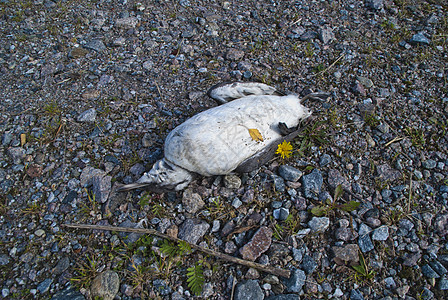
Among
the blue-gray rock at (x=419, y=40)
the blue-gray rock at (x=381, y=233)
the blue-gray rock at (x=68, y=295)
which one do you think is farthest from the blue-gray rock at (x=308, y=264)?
the blue-gray rock at (x=419, y=40)

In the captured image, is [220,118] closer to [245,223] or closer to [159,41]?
[245,223]

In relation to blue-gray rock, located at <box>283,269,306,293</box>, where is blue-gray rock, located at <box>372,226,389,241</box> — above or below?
above

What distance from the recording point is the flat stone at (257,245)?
318cm

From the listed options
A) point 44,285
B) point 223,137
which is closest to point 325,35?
point 223,137

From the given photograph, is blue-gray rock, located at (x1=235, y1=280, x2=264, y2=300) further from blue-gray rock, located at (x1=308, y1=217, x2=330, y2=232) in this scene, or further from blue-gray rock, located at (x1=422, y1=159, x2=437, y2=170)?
blue-gray rock, located at (x1=422, y1=159, x2=437, y2=170)

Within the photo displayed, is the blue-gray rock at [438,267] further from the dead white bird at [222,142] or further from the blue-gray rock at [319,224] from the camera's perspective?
the dead white bird at [222,142]

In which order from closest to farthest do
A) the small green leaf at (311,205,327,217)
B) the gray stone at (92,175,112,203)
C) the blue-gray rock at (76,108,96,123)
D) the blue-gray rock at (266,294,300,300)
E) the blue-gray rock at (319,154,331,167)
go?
the blue-gray rock at (266,294,300,300) → the small green leaf at (311,205,327,217) → the gray stone at (92,175,112,203) → the blue-gray rock at (319,154,331,167) → the blue-gray rock at (76,108,96,123)

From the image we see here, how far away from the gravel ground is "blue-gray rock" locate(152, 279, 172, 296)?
0.04 ft

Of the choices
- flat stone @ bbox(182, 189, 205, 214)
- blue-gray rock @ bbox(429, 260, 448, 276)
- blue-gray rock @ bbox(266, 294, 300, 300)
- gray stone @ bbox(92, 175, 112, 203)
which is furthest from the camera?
gray stone @ bbox(92, 175, 112, 203)

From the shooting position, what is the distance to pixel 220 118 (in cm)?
353

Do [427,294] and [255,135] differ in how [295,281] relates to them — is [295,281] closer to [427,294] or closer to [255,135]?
[427,294]

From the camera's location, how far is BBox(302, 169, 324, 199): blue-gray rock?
143 inches

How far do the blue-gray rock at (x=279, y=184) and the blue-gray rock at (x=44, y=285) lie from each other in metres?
2.56

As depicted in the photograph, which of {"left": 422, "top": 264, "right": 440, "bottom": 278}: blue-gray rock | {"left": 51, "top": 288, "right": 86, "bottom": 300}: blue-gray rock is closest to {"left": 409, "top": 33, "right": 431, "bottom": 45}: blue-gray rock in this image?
{"left": 422, "top": 264, "right": 440, "bottom": 278}: blue-gray rock
